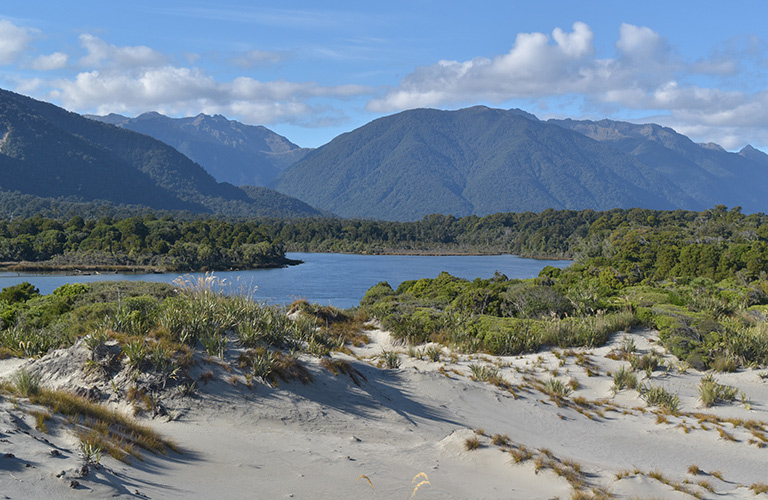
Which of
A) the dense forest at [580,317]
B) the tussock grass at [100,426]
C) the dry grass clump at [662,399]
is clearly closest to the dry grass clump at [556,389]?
the dry grass clump at [662,399]

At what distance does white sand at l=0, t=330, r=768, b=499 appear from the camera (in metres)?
7.16

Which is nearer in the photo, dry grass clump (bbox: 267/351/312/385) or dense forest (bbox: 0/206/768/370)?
dry grass clump (bbox: 267/351/312/385)

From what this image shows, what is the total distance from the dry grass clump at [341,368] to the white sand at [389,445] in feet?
0.48

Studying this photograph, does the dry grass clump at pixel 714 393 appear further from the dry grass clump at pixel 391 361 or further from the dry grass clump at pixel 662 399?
the dry grass clump at pixel 391 361

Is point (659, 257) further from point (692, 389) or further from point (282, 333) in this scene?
point (282, 333)

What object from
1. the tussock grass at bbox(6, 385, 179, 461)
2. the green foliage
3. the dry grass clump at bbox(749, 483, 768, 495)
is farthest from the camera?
the green foliage

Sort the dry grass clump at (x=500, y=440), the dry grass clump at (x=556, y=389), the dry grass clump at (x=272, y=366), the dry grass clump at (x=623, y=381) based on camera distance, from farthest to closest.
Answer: the dry grass clump at (x=623, y=381) → the dry grass clump at (x=556, y=389) → the dry grass clump at (x=272, y=366) → the dry grass clump at (x=500, y=440)

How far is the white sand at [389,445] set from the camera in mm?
7156

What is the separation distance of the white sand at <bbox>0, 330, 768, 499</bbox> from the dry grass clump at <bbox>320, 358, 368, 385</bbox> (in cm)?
15

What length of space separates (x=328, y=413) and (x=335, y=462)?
182 centimetres

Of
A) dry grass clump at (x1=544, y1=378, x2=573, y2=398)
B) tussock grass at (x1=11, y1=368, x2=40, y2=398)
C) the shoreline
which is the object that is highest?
tussock grass at (x1=11, y1=368, x2=40, y2=398)

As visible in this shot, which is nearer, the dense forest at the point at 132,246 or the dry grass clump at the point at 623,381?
the dry grass clump at the point at 623,381

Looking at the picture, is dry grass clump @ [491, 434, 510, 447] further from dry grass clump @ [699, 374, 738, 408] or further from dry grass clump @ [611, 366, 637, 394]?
dry grass clump @ [699, 374, 738, 408]

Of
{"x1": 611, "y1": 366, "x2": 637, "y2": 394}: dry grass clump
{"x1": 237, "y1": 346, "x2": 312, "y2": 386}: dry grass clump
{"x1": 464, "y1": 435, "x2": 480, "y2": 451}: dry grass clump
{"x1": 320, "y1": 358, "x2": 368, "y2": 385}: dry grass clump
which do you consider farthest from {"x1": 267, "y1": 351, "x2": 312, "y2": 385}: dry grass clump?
{"x1": 611, "y1": 366, "x2": 637, "y2": 394}: dry grass clump
